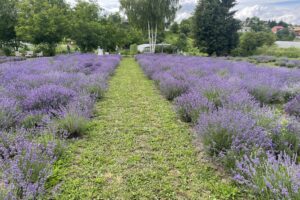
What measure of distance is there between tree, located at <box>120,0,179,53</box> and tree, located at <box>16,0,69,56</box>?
8.18 meters

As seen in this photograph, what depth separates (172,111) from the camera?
481cm

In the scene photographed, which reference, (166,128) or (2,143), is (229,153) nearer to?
(166,128)

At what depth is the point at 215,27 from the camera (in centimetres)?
2911

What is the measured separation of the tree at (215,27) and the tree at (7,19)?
69.9 ft

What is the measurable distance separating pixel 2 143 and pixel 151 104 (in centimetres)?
341

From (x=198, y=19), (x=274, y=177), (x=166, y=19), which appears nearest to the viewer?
(x=274, y=177)

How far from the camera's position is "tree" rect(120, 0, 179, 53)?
25531mm

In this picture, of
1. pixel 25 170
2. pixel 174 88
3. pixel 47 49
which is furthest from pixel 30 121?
pixel 47 49

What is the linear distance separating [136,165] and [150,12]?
1023 inches

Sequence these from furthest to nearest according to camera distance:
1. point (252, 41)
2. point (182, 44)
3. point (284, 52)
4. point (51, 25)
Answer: point (182, 44)
point (252, 41)
point (284, 52)
point (51, 25)

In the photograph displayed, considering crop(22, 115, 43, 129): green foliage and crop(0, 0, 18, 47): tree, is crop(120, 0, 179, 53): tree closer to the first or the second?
crop(0, 0, 18, 47): tree

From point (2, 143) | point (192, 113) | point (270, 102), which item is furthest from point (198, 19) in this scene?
point (2, 143)

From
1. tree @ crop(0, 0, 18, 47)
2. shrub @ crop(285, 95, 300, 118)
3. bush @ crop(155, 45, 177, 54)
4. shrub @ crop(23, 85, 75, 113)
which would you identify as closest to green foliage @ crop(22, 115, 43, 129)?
shrub @ crop(23, 85, 75, 113)

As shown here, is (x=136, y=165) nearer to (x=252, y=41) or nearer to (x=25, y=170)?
(x=25, y=170)
